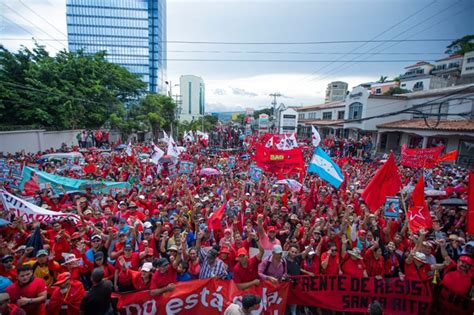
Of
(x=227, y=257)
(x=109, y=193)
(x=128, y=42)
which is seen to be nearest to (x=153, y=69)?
(x=128, y=42)

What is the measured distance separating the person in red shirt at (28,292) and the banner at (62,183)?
5793mm

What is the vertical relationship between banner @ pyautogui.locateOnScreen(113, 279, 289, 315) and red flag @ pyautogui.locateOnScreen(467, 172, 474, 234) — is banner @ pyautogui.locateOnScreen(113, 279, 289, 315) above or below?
below

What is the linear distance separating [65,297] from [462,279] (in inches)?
231

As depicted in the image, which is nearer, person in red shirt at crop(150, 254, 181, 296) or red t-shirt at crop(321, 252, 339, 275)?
person in red shirt at crop(150, 254, 181, 296)

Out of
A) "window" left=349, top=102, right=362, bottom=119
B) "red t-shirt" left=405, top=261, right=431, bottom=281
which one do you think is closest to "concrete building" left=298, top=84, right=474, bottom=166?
"window" left=349, top=102, right=362, bottom=119

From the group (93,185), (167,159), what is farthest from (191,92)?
(93,185)

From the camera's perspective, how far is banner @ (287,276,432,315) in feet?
14.4

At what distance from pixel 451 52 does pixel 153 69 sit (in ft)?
241

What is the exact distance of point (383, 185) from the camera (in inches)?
254

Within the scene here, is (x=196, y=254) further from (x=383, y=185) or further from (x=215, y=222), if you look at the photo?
(x=383, y=185)

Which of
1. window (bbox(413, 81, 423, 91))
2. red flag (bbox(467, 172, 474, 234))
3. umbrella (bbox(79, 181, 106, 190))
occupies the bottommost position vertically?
umbrella (bbox(79, 181, 106, 190))

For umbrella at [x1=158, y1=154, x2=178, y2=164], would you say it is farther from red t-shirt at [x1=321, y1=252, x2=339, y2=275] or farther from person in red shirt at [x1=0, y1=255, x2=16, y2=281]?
red t-shirt at [x1=321, y1=252, x2=339, y2=275]

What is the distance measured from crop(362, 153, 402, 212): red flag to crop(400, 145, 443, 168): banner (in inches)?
264

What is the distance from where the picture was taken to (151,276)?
412 centimetres
